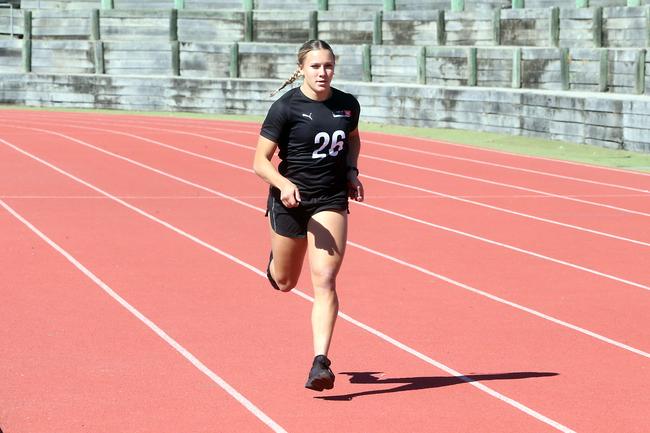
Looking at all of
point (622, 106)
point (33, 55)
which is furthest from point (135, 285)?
point (33, 55)

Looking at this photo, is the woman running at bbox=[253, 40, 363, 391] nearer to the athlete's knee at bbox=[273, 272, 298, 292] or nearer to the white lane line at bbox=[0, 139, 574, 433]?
the athlete's knee at bbox=[273, 272, 298, 292]

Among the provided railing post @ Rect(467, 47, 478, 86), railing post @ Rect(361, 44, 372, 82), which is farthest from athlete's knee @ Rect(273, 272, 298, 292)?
railing post @ Rect(361, 44, 372, 82)

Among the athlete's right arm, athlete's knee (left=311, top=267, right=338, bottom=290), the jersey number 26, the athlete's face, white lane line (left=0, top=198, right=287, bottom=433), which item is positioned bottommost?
white lane line (left=0, top=198, right=287, bottom=433)

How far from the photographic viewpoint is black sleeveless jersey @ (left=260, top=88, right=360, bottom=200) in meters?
7.07

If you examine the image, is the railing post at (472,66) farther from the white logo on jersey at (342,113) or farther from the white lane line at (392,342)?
the white logo on jersey at (342,113)

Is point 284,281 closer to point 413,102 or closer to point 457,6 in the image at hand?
point 413,102

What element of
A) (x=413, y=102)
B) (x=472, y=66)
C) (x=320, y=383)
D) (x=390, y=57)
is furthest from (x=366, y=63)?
(x=320, y=383)

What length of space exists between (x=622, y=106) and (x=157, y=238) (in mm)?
10912

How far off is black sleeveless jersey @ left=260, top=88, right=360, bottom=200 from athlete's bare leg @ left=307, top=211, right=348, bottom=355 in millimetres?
153

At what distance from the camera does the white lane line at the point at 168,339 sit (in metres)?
6.57

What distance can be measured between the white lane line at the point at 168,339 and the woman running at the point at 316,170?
47 cm

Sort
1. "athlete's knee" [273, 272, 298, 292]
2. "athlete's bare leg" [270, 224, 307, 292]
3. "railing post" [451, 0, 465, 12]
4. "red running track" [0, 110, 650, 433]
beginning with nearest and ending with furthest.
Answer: "red running track" [0, 110, 650, 433]
"athlete's bare leg" [270, 224, 307, 292]
"athlete's knee" [273, 272, 298, 292]
"railing post" [451, 0, 465, 12]

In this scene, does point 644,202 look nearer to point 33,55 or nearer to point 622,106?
point 622,106

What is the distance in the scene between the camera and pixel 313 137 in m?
7.07
